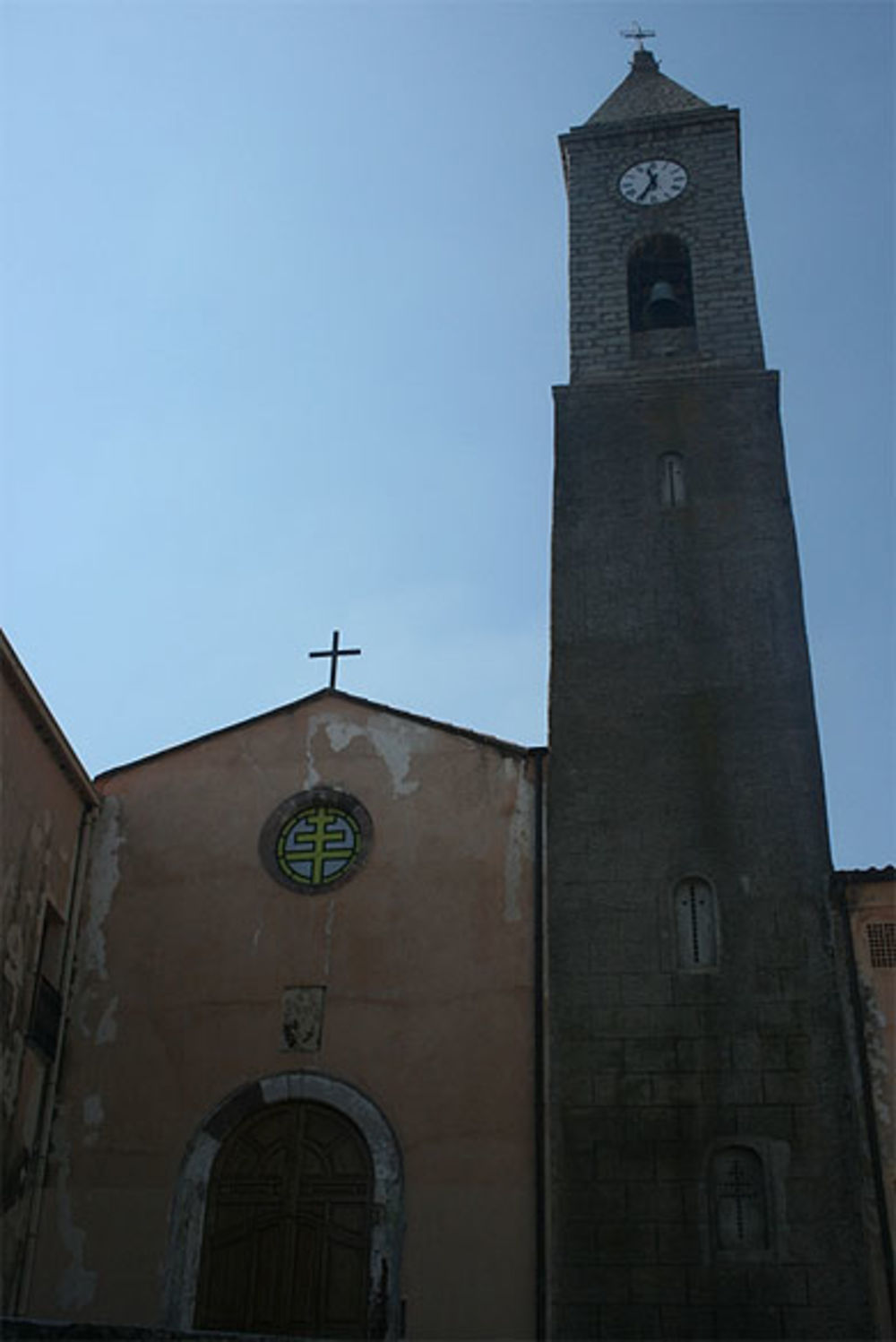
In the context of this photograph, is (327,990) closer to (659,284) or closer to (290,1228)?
(290,1228)

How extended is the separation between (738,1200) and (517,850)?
409cm

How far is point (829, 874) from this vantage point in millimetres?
14398

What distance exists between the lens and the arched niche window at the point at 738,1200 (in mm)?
12891

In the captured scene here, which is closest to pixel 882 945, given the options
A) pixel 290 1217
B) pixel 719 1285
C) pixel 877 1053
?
pixel 877 1053

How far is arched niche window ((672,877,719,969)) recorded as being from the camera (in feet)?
46.9

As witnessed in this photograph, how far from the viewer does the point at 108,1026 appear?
50.0 ft

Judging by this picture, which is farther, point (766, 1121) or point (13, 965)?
point (13, 965)

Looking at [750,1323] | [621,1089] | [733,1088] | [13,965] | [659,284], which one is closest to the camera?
[750,1323]

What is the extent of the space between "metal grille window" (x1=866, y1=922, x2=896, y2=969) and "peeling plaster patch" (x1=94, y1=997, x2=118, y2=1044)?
25.0 ft

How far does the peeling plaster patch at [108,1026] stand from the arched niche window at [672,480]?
329 inches

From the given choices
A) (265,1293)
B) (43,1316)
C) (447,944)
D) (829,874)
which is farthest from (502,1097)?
(43,1316)

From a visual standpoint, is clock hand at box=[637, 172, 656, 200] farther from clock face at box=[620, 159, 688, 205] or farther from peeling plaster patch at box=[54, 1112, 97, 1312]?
peeling plaster patch at box=[54, 1112, 97, 1312]

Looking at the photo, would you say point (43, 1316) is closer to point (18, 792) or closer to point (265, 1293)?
point (265, 1293)

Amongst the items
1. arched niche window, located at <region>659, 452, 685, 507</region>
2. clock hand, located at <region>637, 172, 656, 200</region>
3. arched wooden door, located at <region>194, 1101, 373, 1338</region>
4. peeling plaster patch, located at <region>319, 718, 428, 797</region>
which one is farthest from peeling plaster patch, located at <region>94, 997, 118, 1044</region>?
clock hand, located at <region>637, 172, 656, 200</region>
